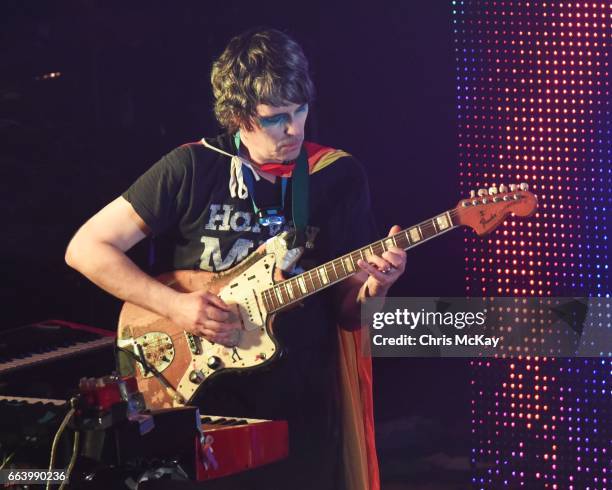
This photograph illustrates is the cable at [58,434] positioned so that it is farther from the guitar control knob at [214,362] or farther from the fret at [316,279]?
the fret at [316,279]

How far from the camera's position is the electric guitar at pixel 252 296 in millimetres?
3160

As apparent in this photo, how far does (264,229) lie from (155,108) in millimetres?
1096

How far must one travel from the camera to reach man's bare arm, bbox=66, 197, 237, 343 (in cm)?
323

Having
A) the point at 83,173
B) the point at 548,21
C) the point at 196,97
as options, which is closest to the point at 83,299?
the point at 83,173

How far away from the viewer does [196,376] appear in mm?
3246

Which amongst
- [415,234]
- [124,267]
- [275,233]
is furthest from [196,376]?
[415,234]

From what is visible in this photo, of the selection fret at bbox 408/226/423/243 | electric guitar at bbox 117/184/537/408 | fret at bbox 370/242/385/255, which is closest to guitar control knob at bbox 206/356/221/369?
electric guitar at bbox 117/184/537/408

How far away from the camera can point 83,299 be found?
405 cm

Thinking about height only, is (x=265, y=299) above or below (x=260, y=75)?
below

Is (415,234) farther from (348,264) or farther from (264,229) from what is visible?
(264,229)

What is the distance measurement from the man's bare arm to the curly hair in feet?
1.81

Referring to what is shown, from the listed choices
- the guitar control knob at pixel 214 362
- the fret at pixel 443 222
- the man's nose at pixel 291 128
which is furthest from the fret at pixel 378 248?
the guitar control knob at pixel 214 362

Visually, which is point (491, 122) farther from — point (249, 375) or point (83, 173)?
point (83, 173)

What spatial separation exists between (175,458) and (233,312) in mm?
853
